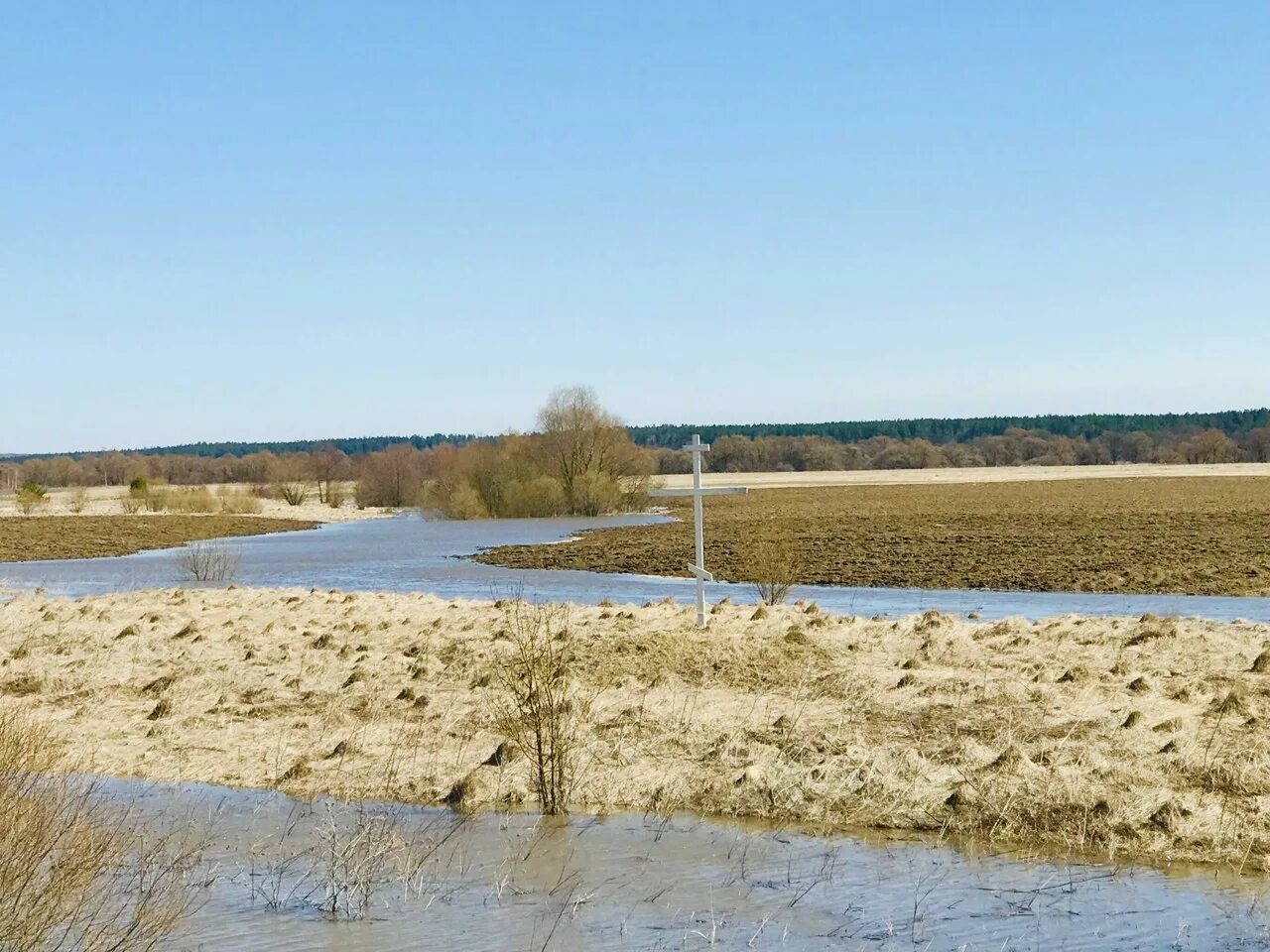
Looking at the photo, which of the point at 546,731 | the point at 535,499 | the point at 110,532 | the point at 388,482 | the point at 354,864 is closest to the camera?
the point at 354,864

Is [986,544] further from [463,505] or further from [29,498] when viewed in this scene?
[29,498]

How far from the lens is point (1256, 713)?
436 inches

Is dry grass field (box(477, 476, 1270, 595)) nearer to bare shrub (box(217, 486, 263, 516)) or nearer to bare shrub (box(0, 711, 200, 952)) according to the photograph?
bare shrub (box(0, 711, 200, 952))

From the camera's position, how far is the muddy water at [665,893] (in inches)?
263

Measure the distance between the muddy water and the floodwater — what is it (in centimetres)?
1413

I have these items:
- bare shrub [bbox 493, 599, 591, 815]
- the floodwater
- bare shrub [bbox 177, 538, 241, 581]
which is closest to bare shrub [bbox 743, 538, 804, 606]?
the floodwater

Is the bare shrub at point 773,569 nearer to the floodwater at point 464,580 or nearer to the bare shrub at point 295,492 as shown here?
the floodwater at point 464,580

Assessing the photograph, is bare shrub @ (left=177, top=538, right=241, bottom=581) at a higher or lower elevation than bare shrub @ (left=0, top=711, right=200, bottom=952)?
lower

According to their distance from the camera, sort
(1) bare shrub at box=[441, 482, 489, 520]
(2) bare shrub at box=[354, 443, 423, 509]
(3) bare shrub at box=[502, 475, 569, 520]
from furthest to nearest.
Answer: (2) bare shrub at box=[354, 443, 423, 509], (3) bare shrub at box=[502, 475, 569, 520], (1) bare shrub at box=[441, 482, 489, 520]

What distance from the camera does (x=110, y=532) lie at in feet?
201

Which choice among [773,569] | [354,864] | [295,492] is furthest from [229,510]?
[354,864]

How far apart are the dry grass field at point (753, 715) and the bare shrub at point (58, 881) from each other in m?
3.25

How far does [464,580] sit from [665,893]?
26341 mm

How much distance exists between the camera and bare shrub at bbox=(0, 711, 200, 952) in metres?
5.23
